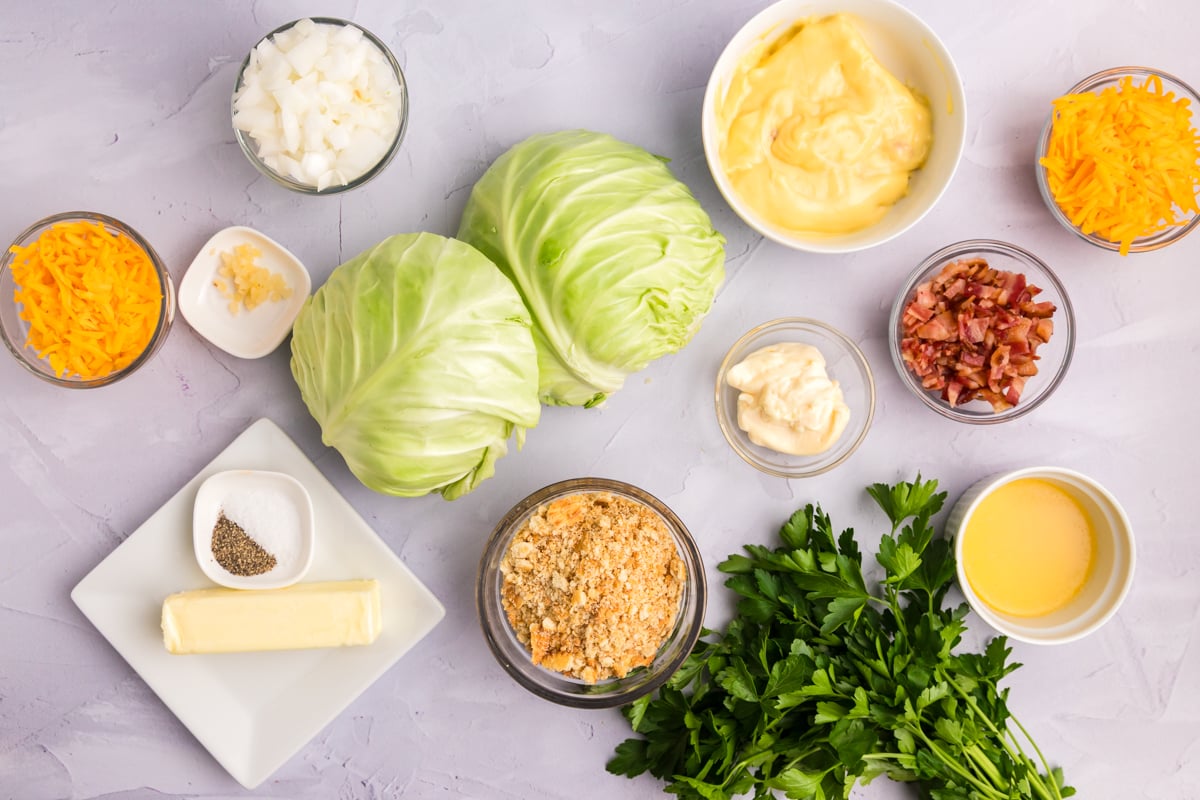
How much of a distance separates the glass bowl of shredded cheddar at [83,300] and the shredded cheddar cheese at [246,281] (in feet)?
0.47

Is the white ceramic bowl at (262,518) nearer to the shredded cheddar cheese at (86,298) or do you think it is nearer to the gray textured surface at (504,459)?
the gray textured surface at (504,459)

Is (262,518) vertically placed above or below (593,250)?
below

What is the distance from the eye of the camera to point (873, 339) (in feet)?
A: 7.68

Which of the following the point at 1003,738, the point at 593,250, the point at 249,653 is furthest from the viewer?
the point at 249,653

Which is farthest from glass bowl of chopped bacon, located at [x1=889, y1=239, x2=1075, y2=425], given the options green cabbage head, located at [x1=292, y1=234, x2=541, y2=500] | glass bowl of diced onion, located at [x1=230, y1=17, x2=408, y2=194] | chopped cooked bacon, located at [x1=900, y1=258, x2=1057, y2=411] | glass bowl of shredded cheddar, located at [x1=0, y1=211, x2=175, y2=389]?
glass bowl of shredded cheddar, located at [x1=0, y1=211, x2=175, y2=389]

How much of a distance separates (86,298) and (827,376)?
1.91m

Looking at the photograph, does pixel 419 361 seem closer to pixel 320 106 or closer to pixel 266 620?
pixel 320 106

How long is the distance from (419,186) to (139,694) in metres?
1.62

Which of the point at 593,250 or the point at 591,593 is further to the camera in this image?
the point at 591,593

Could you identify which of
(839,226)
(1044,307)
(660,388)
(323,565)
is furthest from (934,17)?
(323,565)

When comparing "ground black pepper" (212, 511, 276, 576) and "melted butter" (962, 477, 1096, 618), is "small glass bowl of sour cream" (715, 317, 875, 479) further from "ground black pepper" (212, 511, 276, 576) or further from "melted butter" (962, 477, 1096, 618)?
→ "ground black pepper" (212, 511, 276, 576)

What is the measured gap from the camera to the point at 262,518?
86.3 inches

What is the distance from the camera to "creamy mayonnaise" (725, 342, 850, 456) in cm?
216

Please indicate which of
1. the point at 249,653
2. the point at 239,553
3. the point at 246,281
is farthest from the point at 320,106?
the point at 249,653
